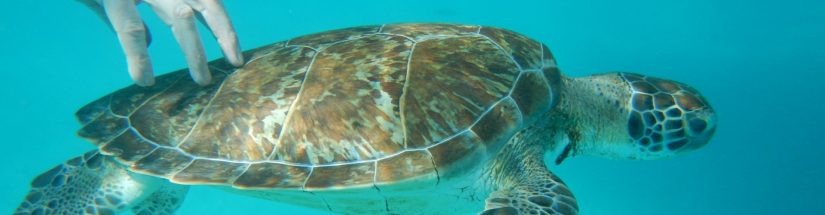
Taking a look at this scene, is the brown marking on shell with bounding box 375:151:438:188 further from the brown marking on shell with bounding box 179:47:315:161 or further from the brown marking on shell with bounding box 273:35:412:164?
the brown marking on shell with bounding box 179:47:315:161

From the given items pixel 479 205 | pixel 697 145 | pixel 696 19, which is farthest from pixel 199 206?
pixel 696 19

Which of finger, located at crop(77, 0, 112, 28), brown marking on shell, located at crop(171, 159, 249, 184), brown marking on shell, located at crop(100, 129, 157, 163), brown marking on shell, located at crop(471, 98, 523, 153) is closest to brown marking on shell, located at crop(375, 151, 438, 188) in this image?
brown marking on shell, located at crop(471, 98, 523, 153)

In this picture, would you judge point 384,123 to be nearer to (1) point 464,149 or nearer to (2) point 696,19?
(1) point 464,149

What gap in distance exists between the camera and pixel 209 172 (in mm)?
2580

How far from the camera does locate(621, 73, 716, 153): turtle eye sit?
334cm

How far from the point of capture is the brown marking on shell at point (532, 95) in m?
2.71

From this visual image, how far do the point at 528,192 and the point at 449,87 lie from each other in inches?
29.1

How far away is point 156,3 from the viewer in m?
2.64

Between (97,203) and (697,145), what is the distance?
4362 mm

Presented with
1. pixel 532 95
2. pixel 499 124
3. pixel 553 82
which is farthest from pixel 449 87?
pixel 553 82

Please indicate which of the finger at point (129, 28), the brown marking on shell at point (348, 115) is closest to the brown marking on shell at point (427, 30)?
the brown marking on shell at point (348, 115)

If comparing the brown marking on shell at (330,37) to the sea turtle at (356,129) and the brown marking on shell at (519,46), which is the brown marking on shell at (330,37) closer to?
the sea turtle at (356,129)

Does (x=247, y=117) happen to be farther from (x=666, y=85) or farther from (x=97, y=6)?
(x=666, y=85)

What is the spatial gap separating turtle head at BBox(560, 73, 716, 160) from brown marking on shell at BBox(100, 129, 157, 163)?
8.94 feet
